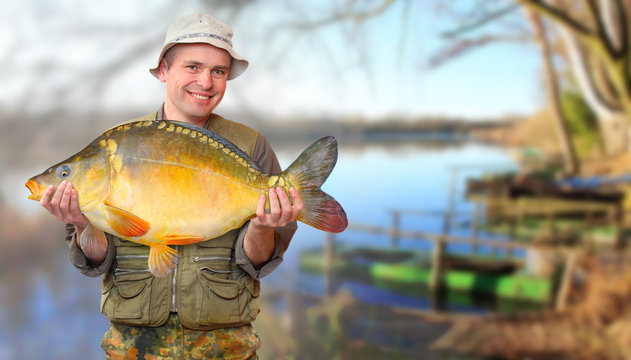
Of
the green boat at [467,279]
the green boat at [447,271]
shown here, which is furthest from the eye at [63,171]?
the green boat at [467,279]

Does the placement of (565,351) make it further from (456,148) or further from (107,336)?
(107,336)

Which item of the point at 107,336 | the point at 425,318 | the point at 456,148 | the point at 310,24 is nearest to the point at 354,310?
the point at 425,318

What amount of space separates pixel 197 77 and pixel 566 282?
5.66 m

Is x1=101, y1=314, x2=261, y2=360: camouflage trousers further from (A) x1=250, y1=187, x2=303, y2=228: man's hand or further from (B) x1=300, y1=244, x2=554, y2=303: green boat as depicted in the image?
(B) x1=300, y1=244, x2=554, y2=303: green boat

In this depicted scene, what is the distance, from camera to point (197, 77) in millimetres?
1020

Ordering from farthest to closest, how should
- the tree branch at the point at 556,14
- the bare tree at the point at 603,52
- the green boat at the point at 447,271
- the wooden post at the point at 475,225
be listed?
the wooden post at the point at 475,225, the green boat at the point at 447,271, the bare tree at the point at 603,52, the tree branch at the point at 556,14

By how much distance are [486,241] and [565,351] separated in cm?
132

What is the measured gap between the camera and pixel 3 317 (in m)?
4.20

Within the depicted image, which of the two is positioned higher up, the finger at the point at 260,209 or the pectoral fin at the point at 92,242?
the finger at the point at 260,209

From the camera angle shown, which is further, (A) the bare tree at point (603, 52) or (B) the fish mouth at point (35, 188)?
(A) the bare tree at point (603, 52)

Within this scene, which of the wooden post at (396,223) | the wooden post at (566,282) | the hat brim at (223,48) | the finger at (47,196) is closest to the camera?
the finger at (47,196)

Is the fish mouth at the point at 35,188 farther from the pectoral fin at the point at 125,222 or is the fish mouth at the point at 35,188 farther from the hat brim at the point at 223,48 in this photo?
the hat brim at the point at 223,48

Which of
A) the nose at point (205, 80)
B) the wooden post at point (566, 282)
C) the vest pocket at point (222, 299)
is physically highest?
the nose at point (205, 80)

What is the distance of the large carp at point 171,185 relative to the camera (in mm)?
938
